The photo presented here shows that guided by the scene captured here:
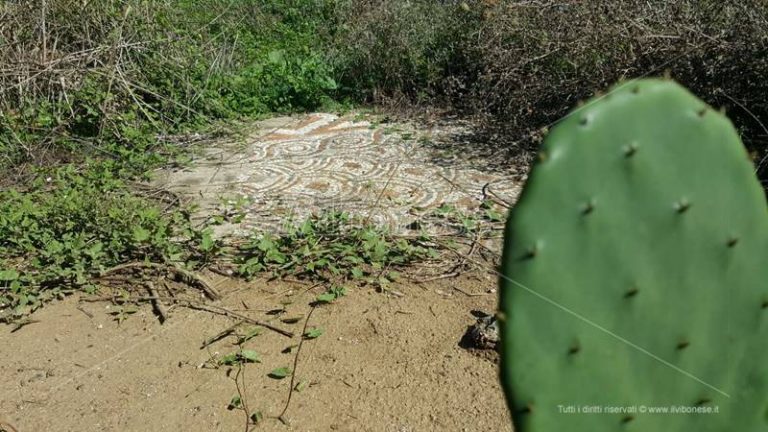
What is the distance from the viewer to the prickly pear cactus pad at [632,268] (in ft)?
3.36

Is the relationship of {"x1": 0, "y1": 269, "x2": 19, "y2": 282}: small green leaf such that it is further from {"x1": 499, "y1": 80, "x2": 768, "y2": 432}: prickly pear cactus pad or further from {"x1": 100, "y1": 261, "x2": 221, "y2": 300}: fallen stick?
{"x1": 499, "y1": 80, "x2": 768, "y2": 432}: prickly pear cactus pad

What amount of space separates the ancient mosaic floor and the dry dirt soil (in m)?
0.91

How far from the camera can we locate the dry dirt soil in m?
2.36

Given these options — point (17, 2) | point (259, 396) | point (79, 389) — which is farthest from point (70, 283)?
point (17, 2)

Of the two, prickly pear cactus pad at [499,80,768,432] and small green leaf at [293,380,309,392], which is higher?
prickly pear cactus pad at [499,80,768,432]

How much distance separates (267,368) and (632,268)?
1834mm

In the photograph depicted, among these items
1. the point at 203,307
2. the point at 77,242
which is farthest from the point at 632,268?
the point at 77,242

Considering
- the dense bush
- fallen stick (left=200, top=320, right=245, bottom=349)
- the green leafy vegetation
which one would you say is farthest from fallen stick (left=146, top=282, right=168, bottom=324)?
the dense bush

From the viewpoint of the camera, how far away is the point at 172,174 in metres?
4.83

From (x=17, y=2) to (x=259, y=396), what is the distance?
467cm

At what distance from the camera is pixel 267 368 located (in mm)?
2611

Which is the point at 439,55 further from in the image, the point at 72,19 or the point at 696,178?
the point at 696,178

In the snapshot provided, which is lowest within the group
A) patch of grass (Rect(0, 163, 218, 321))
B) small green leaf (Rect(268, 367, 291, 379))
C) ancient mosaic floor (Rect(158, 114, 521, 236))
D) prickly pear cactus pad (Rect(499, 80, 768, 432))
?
ancient mosaic floor (Rect(158, 114, 521, 236))

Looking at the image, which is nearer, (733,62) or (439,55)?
(733,62)
